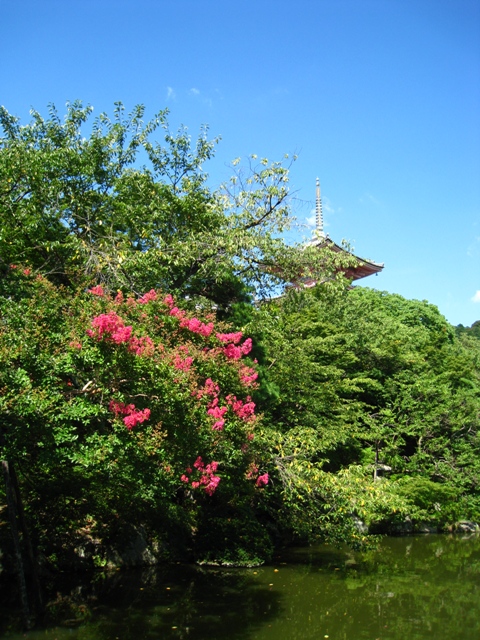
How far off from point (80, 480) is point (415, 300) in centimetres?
2003

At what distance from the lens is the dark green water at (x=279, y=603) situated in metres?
6.18

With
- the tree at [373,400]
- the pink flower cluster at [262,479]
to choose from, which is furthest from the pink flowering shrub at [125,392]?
the tree at [373,400]

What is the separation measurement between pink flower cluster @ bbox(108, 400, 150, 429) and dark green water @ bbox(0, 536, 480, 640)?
2.43 meters

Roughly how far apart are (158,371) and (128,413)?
1.75 feet

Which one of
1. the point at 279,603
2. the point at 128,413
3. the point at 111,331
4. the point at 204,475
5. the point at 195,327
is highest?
the point at 195,327

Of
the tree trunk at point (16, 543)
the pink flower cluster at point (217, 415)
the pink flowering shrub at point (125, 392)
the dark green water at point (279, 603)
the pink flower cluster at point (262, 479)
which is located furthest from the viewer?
the pink flower cluster at point (262, 479)

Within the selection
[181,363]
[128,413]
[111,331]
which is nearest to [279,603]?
[181,363]

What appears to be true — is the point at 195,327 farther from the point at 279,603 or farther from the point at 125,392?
the point at 279,603

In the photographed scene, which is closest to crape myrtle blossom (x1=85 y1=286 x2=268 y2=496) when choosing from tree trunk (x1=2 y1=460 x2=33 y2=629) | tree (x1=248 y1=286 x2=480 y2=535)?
tree trunk (x1=2 y1=460 x2=33 y2=629)

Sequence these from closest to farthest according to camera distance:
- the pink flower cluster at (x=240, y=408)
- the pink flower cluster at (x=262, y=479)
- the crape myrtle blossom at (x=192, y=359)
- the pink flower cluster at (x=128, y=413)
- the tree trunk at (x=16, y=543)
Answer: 1. the pink flower cluster at (x=128, y=413)
2. the crape myrtle blossom at (x=192, y=359)
3. the tree trunk at (x=16, y=543)
4. the pink flower cluster at (x=240, y=408)
5. the pink flower cluster at (x=262, y=479)

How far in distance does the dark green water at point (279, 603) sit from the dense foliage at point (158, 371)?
0.78 meters

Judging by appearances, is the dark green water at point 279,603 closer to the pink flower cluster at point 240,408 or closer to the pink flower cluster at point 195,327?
the pink flower cluster at point 240,408

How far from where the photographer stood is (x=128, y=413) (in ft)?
17.7

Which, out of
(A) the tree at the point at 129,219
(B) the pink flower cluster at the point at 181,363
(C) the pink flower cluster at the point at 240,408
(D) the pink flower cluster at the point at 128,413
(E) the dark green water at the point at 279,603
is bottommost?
(E) the dark green water at the point at 279,603
